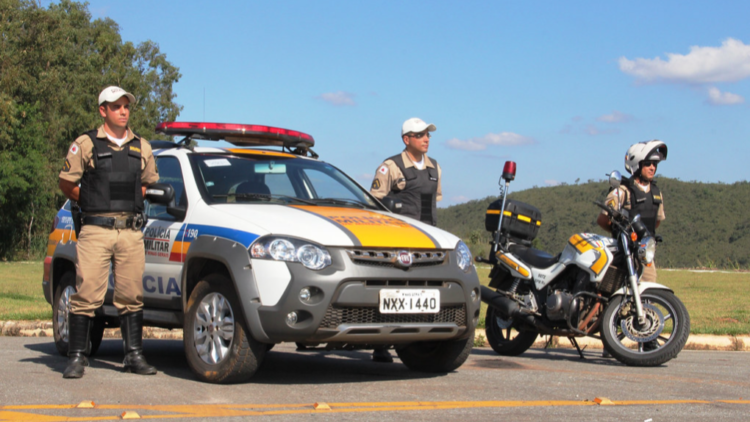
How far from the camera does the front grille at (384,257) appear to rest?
586cm

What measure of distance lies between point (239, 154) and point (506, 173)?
286cm

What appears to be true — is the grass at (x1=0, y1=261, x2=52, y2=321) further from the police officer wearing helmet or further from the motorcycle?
the police officer wearing helmet

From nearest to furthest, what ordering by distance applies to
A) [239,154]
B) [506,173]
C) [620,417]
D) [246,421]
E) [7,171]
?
[246,421]
[620,417]
[239,154]
[506,173]
[7,171]

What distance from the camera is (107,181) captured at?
6477mm

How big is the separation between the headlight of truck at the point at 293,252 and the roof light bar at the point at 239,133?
77.4 inches

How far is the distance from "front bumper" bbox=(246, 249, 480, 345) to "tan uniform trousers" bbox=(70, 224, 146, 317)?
4.34 ft

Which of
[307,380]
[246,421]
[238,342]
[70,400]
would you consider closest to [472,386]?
[307,380]

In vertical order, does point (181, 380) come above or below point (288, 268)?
below

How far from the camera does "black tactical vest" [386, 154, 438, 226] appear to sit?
8797 mm

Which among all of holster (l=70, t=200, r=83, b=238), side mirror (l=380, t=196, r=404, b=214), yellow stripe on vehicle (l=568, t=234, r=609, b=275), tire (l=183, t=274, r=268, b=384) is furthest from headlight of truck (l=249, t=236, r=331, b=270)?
Result: yellow stripe on vehicle (l=568, t=234, r=609, b=275)

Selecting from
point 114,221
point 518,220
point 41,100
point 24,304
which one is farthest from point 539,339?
point 41,100

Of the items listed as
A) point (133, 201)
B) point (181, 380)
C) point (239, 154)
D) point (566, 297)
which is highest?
point (239, 154)

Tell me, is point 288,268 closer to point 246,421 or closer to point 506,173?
point 246,421

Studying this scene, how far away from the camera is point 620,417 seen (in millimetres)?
5012
